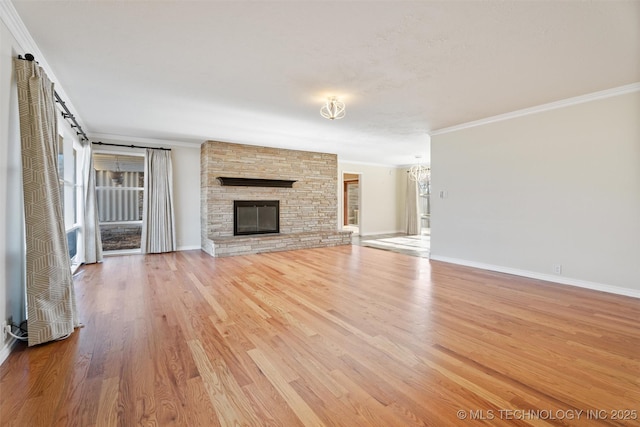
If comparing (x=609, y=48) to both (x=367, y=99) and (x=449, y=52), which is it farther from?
(x=367, y=99)

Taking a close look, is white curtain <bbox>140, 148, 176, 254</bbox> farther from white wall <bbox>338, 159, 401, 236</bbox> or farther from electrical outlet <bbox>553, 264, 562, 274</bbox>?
electrical outlet <bbox>553, 264, 562, 274</bbox>

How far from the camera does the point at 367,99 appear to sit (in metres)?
3.83

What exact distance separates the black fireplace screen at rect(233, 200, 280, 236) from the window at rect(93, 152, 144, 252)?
6.89ft

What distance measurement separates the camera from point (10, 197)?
7.00 ft

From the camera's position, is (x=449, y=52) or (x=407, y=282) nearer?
(x=449, y=52)

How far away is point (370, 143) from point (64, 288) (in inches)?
231

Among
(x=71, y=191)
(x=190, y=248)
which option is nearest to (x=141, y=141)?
(x=71, y=191)

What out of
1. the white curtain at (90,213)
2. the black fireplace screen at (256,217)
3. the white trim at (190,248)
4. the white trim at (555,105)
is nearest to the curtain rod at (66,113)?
the white curtain at (90,213)

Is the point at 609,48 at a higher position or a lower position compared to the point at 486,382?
higher

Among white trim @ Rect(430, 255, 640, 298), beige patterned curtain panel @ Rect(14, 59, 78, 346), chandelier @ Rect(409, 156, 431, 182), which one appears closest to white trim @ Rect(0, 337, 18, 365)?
beige patterned curtain panel @ Rect(14, 59, 78, 346)

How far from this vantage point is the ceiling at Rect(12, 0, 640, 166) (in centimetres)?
208

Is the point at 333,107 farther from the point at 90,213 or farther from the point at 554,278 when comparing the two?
the point at 90,213

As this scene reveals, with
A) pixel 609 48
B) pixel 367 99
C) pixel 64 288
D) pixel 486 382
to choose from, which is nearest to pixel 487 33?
pixel 609 48

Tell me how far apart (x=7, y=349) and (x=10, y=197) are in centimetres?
108
